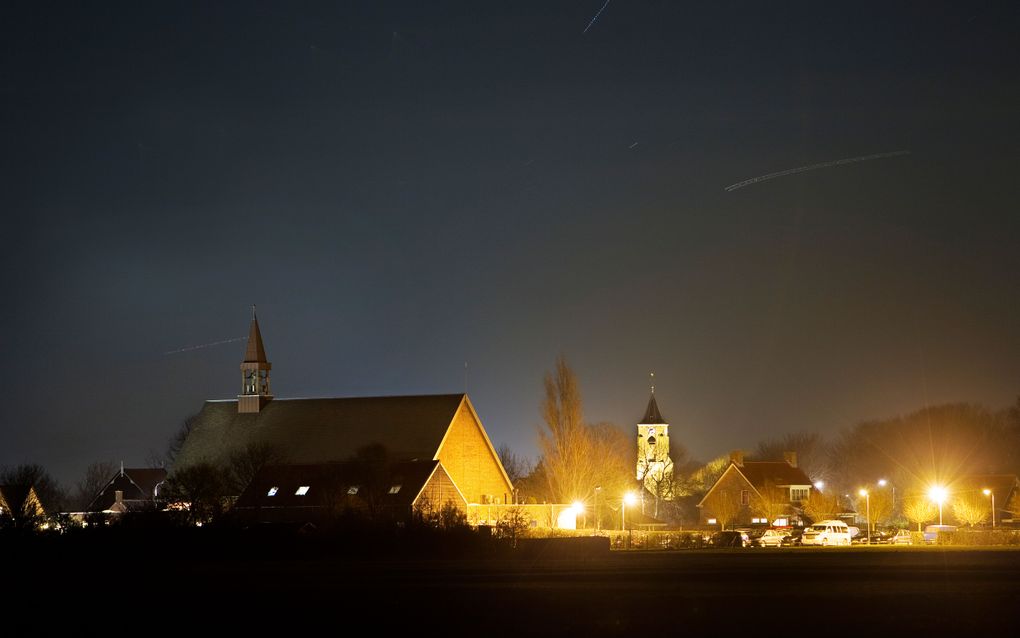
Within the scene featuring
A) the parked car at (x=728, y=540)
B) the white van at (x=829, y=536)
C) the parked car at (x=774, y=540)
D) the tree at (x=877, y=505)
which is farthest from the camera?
the tree at (x=877, y=505)

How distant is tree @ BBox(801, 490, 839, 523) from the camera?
97312 millimetres

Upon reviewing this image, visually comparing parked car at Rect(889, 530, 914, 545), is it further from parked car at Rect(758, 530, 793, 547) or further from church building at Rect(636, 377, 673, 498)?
church building at Rect(636, 377, 673, 498)

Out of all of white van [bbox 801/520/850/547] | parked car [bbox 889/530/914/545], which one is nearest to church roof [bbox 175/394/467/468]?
white van [bbox 801/520/850/547]

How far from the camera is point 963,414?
133 meters

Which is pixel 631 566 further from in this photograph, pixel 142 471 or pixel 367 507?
pixel 142 471

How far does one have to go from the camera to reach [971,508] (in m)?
82.2

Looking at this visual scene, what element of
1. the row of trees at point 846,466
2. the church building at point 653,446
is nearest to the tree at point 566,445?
the row of trees at point 846,466

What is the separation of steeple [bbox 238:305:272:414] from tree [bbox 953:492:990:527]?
53560 millimetres

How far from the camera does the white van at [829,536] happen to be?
224 feet

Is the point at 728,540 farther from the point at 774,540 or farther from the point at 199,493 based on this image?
the point at 199,493

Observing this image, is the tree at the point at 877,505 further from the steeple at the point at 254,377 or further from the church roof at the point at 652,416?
the church roof at the point at 652,416

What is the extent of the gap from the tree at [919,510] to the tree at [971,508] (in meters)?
1.98

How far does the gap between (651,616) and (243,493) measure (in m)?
58.7

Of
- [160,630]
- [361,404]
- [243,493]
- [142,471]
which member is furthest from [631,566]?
[142,471]
